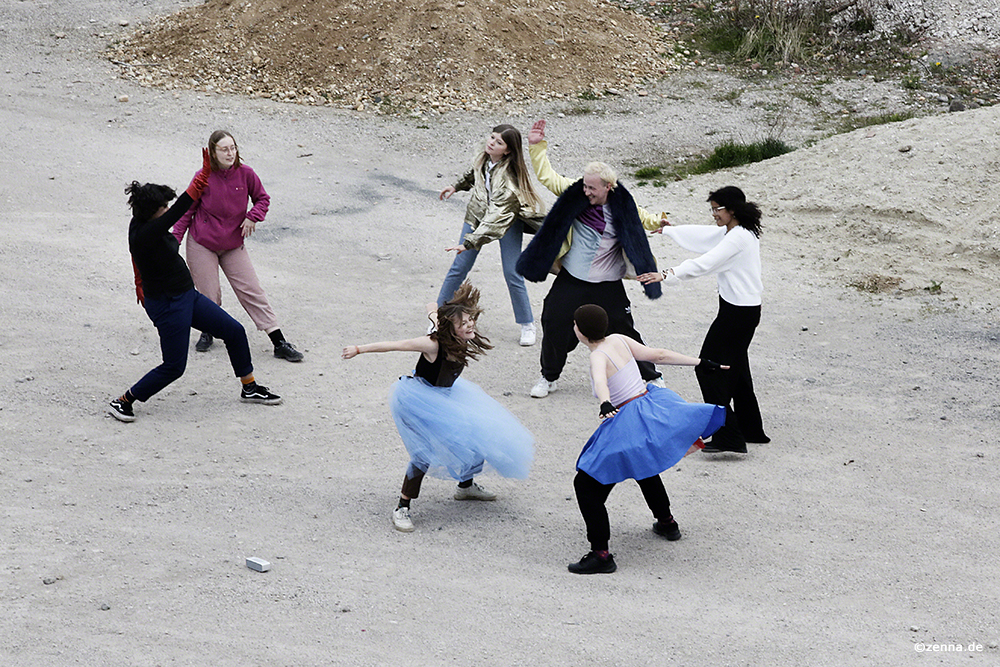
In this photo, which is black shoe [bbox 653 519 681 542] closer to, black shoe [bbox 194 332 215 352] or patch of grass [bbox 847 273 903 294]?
black shoe [bbox 194 332 215 352]

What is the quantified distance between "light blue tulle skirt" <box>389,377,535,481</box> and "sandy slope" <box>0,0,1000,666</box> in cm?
45

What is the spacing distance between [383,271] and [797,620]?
6575mm

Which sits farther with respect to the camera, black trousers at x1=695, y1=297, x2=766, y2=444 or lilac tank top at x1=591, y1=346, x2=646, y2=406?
black trousers at x1=695, y1=297, x2=766, y2=444

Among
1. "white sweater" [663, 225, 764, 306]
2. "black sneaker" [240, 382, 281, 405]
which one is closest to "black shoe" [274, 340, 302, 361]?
"black sneaker" [240, 382, 281, 405]

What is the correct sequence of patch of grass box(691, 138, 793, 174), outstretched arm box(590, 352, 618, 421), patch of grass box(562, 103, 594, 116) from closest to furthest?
outstretched arm box(590, 352, 618, 421), patch of grass box(691, 138, 793, 174), patch of grass box(562, 103, 594, 116)

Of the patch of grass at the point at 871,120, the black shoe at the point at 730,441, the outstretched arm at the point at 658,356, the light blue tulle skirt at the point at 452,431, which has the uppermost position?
the patch of grass at the point at 871,120

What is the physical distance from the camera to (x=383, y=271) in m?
10.5

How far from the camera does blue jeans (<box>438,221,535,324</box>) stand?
28.8ft

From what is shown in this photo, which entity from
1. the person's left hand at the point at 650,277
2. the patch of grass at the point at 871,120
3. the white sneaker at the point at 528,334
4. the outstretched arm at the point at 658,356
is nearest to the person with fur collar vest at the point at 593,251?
the person's left hand at the point at 650,277

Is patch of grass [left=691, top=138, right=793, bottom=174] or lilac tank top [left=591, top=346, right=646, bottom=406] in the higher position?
patch of grass [left=691, top=138, right=793, bottom=174]

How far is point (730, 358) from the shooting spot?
689 centimetres

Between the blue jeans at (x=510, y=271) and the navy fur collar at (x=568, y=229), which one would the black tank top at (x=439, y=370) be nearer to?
the navy fur collar at (x=568, y=229)

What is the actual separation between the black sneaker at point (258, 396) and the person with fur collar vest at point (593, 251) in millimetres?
2110

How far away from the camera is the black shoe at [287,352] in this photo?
841cm
